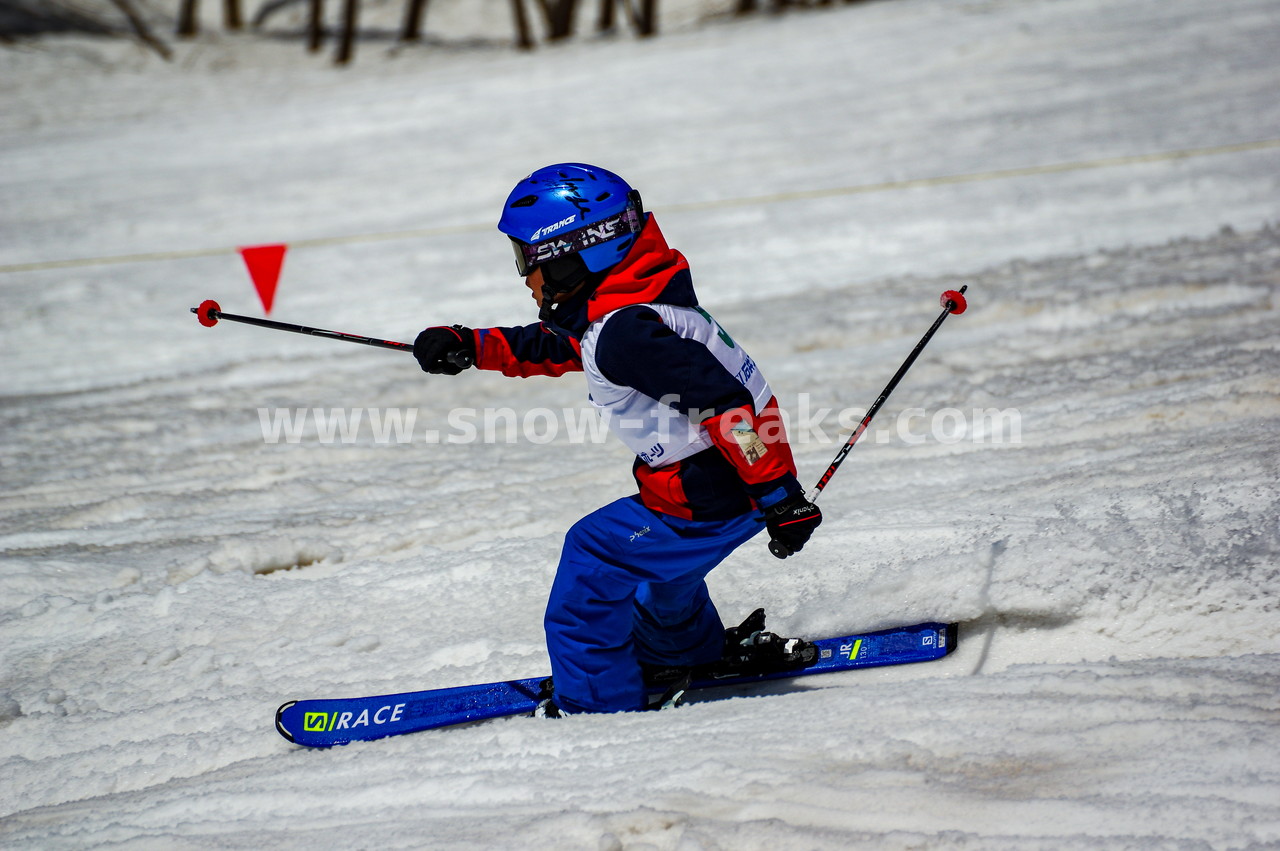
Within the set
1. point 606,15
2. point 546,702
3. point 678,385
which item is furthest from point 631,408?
point 606,15

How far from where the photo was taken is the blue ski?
3.48 meters

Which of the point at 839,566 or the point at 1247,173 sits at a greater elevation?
the point at 1247,173

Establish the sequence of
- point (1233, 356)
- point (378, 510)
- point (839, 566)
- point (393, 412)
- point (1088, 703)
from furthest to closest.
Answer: point (393, 412)
point (1233, 356)
point (378, 510)
point (839, 566)
point (1088, 703)

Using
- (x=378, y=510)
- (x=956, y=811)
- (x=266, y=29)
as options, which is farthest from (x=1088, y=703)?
(x=266, y=29)

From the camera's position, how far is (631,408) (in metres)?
3.12

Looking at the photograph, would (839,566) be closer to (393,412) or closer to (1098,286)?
(393,412)

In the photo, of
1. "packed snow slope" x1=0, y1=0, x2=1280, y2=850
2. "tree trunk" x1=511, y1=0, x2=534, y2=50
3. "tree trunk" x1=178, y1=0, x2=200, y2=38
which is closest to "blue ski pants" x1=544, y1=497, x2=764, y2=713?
"packed snow slope" x1=0, y1=0, x2=1280, y2=850

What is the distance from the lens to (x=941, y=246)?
9.05 metres

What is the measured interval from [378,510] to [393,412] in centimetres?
157

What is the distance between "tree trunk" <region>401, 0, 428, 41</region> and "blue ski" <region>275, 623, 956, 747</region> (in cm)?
1957

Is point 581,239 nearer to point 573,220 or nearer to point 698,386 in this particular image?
point 573,220

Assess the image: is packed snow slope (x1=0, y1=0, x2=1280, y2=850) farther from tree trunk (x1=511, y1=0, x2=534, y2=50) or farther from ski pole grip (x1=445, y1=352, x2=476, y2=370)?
tree trunk (x1=511, y1=0, x2=534, y2=50)

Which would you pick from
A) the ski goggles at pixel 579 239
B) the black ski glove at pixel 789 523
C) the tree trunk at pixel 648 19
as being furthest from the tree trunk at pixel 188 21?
the black ski glove at pixel 789 523

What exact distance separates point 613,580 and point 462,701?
77cm
